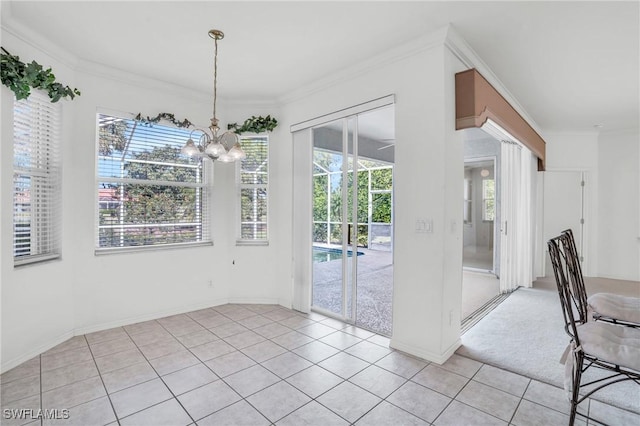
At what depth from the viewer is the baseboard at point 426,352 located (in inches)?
105

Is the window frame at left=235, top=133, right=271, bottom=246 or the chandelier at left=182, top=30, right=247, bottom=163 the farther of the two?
the window frame at left=235, top=133, right=271, bottom=246

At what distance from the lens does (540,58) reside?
3057 millimetres

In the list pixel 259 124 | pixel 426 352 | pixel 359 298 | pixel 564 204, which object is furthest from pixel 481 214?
pixel 259 124

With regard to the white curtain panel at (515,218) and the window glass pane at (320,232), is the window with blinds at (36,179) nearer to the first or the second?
the window glass pane at (320,232)

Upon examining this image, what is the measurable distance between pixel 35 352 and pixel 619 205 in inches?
333

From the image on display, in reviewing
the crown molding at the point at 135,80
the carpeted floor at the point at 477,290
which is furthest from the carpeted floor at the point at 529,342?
the crown molding at the point at 135,80

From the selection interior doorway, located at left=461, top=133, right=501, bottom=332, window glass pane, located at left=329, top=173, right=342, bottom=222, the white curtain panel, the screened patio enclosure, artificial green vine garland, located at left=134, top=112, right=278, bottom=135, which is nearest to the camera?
the screened patio enclosure

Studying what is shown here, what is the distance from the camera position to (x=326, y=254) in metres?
3.84

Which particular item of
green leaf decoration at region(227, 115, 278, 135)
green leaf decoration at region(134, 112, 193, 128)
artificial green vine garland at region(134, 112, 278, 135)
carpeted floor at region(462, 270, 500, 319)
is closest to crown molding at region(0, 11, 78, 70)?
green leaf decoration at region(134, 112, 193, 128)

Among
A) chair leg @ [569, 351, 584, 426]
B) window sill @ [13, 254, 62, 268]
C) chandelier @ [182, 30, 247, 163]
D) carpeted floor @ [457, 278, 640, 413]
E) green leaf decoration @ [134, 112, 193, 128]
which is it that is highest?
green leaf decoration @ [134, 112, 193, 128]

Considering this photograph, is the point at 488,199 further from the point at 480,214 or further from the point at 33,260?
the point at 33,260

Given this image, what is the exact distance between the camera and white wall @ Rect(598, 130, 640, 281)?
5.57 m

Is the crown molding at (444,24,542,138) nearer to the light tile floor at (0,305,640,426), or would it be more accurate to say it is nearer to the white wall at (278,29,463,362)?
the white wall at (278,29,463,362)

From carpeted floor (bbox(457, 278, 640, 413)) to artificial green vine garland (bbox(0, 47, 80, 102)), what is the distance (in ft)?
14.0
